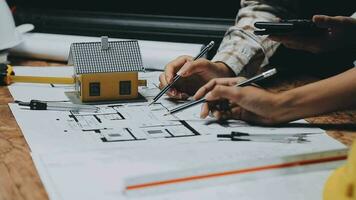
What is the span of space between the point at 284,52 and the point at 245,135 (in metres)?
0.67

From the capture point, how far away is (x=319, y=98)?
948 millimetres

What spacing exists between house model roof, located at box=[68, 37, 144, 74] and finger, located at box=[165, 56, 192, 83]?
77 millimetres

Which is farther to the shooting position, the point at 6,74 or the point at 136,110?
the point at 6,74

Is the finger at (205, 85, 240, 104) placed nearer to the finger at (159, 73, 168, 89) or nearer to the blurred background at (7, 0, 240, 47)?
the finger at (159, 73, 168, 89)

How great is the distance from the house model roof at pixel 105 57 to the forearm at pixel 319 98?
0.98 feet

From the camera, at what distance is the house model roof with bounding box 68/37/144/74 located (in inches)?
41.3

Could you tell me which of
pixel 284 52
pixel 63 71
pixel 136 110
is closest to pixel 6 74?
pixel 63 71

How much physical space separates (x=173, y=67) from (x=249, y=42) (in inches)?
9.2

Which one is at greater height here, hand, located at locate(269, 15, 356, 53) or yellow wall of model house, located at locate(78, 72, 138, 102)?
hand, located at locate(269, 15, 356, 53)

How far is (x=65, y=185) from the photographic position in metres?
0.69

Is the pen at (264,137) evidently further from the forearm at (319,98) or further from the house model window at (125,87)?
the house model window at (125,87)

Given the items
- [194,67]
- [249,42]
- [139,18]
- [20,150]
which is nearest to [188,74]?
[194,67]

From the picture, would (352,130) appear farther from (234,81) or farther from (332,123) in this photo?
(234,81)

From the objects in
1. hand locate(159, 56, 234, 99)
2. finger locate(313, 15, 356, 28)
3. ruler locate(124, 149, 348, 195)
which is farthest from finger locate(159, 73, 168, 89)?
ruler locate(124, 149, 348, 195)
